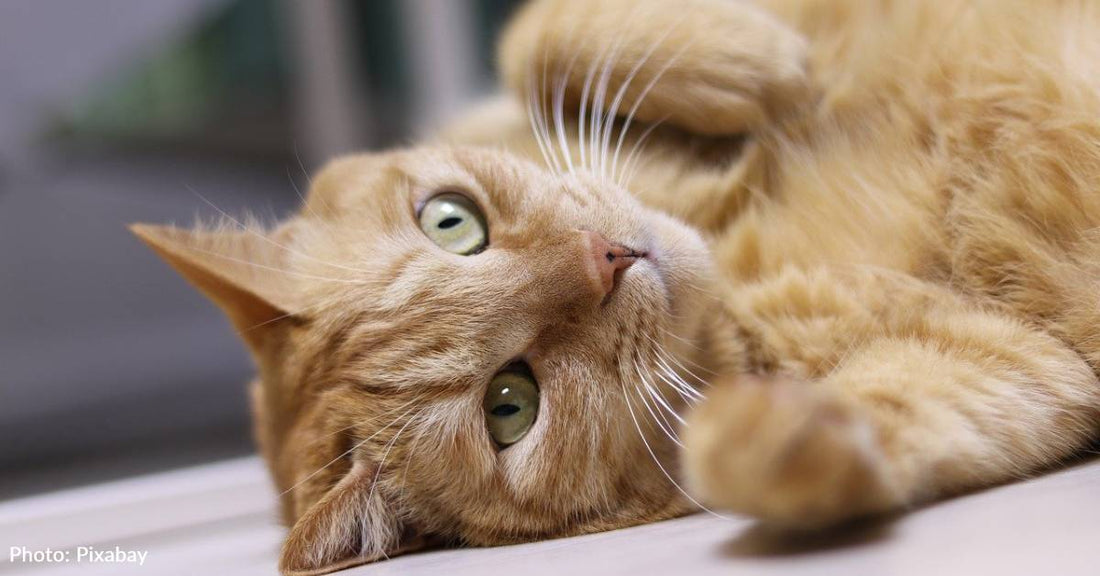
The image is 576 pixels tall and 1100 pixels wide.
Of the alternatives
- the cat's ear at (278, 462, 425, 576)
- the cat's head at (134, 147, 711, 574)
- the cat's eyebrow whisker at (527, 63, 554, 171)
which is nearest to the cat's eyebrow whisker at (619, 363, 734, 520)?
the cat's head at (134, 147, 711, 574)

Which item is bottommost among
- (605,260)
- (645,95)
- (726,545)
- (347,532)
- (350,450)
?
(726,545)

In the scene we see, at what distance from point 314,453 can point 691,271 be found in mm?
565

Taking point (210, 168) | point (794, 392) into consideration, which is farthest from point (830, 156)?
point (210, 168)

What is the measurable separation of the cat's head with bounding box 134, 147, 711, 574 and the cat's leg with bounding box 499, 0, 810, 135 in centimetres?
24

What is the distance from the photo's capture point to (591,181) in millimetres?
1325

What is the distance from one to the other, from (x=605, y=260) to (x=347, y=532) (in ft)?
1.53

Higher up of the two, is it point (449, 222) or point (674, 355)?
point (449, 222)

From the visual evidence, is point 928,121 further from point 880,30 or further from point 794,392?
point 794,392

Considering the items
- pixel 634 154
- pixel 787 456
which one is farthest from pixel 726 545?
pixel 634 154

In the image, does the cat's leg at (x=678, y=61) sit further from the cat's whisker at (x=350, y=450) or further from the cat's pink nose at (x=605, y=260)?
the cat's whisker at (x=350, y=450)

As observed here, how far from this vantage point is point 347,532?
1.16 meters

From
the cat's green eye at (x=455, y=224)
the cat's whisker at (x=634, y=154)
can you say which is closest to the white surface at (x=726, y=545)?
the cat's green eye at (x=455, y=224)

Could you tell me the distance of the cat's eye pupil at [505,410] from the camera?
1.23 m

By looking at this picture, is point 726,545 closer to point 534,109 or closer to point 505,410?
point 505,410
